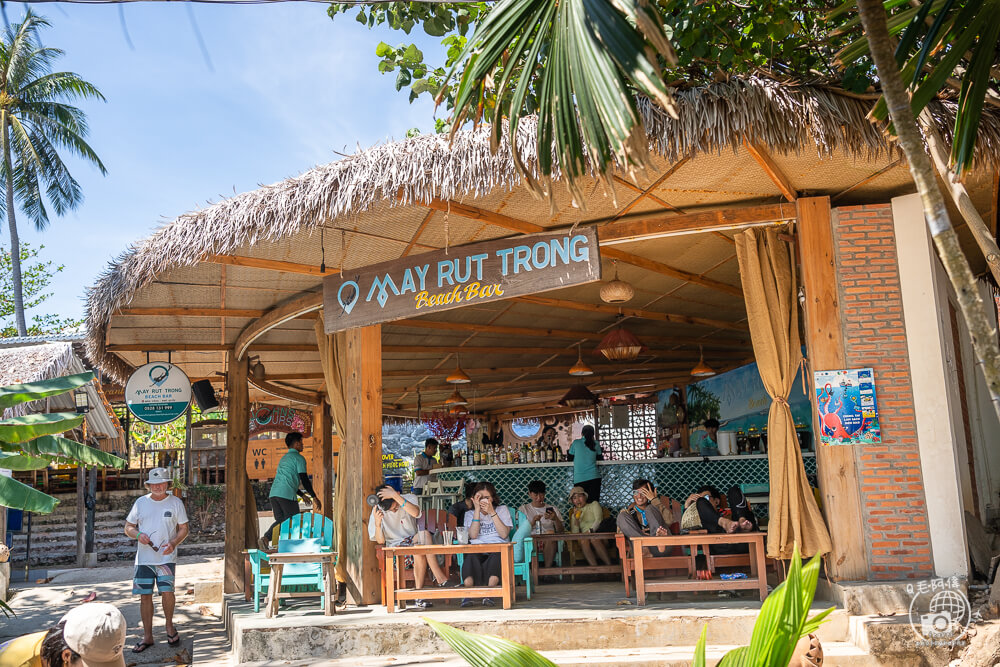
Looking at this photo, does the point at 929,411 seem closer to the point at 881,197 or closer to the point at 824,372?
the point at 824,372

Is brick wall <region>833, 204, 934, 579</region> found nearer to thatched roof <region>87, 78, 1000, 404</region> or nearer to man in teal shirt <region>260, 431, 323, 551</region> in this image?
thatched roof <region>87, 78, 1000, 404</region>

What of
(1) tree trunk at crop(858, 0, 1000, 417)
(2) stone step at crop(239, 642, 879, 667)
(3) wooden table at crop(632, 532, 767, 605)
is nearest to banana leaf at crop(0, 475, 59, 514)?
(2) stone step at crop(239, 642, 879, 667)

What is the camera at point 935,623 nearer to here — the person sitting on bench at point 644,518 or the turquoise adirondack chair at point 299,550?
the person sitting on bench at point 644,518

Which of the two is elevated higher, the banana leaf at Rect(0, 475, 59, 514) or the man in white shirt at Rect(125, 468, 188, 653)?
the banana leaf at Rect(0, 475, 59, 514)

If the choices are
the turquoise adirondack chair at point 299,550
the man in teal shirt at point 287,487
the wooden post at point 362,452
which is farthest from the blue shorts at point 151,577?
the wooden post at point 362,452

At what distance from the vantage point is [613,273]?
7770 mm

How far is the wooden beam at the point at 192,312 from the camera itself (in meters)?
7.79

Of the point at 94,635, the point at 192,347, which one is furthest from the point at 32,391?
the point at 192,347

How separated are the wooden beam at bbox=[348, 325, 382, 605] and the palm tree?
19127mm

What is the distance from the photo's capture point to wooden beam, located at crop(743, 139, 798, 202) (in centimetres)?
520

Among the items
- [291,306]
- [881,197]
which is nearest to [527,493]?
[291,306]

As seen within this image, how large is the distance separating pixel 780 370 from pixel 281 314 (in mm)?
4763

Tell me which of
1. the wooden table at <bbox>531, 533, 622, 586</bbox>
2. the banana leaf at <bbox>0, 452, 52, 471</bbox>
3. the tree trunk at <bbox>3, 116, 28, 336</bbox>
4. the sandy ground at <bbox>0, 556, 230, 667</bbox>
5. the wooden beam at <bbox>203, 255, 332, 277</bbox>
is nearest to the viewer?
the banana leaf at <bbox>0, 452, 52, 471</bbox>

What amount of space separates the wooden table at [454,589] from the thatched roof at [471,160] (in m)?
2.55
